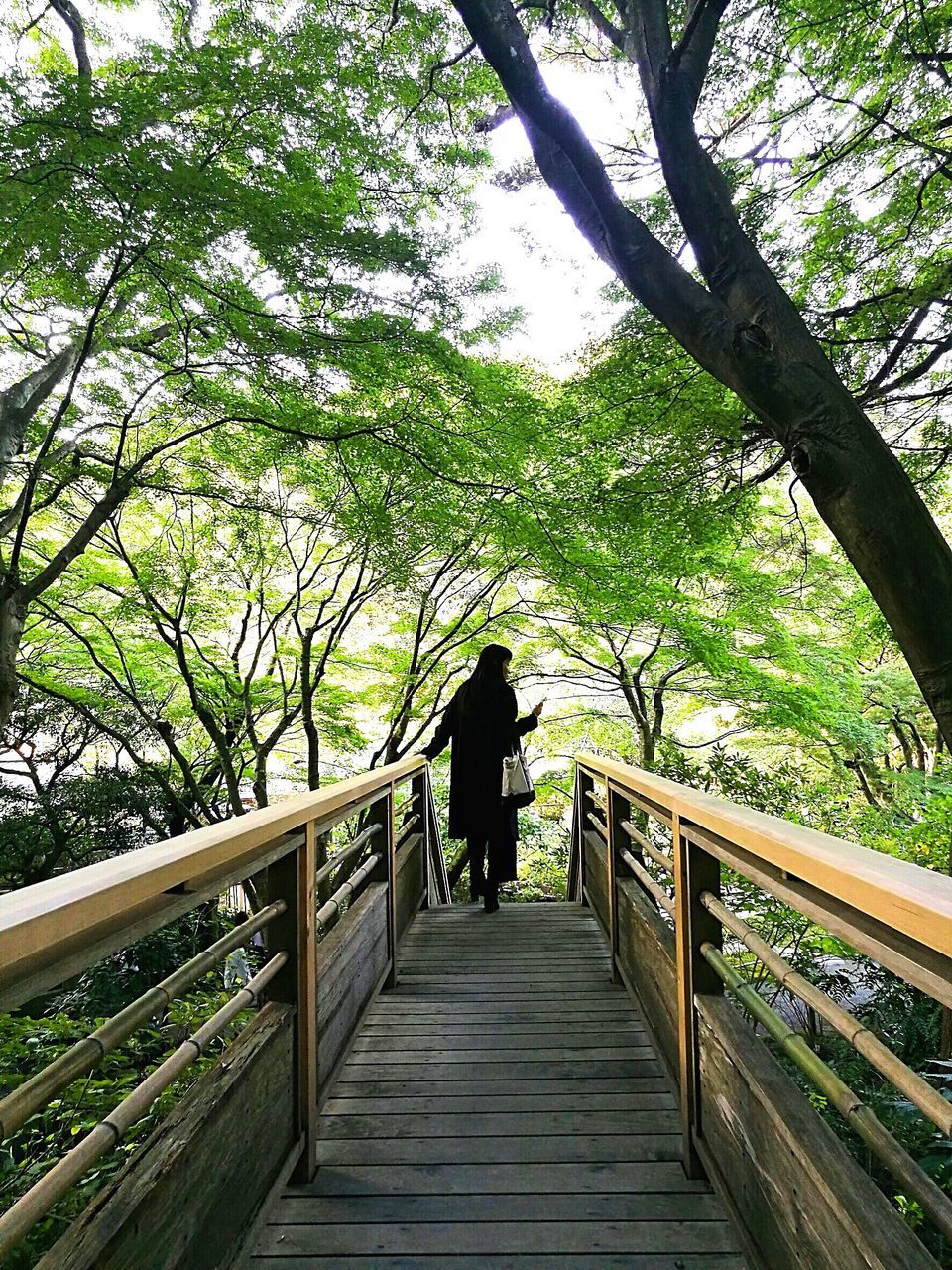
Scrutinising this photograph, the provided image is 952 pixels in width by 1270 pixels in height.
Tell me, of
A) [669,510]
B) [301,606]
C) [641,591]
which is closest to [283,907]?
[669,510]

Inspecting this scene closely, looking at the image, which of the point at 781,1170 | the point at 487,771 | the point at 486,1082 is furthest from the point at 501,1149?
the point at 487,771

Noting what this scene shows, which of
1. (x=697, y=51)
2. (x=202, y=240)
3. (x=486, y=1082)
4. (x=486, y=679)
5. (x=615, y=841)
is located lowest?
(x=486, y=1082)

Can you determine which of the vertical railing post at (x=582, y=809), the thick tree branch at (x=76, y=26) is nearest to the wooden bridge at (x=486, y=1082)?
the vertical railing post at (x=582, y=809)

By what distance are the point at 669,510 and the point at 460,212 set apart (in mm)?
2681

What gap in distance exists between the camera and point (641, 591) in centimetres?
555

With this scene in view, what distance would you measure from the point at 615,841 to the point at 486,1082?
3.67 ft

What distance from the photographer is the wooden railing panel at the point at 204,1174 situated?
92cm

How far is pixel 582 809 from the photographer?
429 cm

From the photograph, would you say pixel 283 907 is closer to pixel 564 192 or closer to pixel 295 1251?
pixel 295 1251

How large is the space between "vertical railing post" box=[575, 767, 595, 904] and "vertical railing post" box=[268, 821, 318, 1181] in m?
2.70

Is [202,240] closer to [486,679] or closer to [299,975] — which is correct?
[486,679]

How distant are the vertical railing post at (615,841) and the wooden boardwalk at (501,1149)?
156 mm

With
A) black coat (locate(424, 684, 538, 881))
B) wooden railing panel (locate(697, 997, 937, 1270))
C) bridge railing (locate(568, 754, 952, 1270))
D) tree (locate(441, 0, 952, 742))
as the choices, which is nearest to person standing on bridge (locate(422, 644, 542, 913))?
black coat (locate(424, 684, 538, 881))

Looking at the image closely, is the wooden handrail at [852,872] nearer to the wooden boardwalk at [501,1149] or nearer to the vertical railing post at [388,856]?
the wooden boardwalk at [501,1149]
